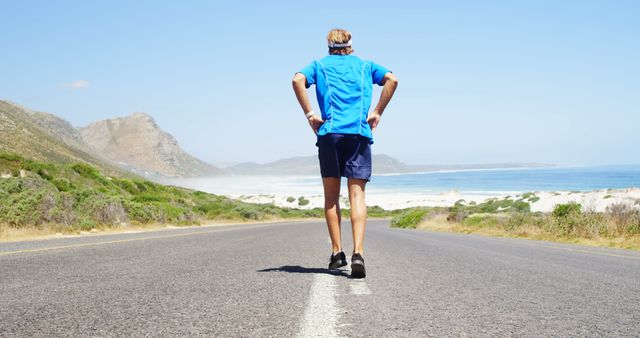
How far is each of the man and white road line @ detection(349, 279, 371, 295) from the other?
17 cm

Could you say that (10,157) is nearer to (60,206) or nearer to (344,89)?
(60,206)

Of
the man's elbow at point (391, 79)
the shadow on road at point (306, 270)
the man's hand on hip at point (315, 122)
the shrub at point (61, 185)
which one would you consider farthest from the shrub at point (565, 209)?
the shrub at point (61, 185)

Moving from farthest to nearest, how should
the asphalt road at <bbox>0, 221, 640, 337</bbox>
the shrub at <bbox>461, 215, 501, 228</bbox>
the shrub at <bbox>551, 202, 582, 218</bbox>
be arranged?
the shrub at <bbox>461, 215, 501, 228</bbox>
the shrub at <bbox>551, 202, 582, 218</bbox>
the asphalt road at <bbox>0, 221, 640, 337</bbox>

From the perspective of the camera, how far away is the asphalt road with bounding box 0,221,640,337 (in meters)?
3.14

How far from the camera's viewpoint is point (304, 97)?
17.3 feet

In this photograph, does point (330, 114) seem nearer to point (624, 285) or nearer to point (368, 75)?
point (368, 75)

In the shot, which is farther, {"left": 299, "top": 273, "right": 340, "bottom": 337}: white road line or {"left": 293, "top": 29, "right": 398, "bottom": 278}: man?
{"left": 293, "top": 29, "right": 398, "bottom": 278}: man

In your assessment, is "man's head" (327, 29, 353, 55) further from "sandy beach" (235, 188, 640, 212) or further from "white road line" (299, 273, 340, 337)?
"sandy beach" (235, 188, 640, 212)

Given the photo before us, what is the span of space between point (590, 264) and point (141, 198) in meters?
31.2

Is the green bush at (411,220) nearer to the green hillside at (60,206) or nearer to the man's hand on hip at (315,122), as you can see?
the green hillside at (60,206)

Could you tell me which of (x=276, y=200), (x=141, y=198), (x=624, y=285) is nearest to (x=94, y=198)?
(x=141, y=198)

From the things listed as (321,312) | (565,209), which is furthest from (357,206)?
(565,209)

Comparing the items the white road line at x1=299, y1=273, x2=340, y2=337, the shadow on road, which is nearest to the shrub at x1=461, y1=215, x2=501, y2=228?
the shadow on road

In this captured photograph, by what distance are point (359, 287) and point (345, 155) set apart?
1.27m
